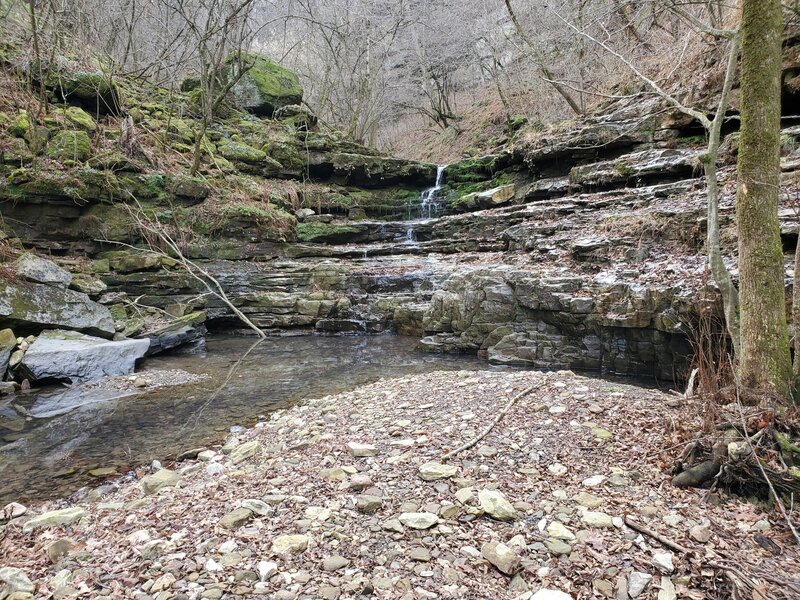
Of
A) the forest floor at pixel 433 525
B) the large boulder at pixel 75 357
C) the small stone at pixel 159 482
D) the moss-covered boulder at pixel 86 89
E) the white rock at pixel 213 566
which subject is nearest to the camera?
the forest floor at pixel 433 525

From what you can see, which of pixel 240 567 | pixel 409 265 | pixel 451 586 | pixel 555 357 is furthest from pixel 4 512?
pixel 409 265

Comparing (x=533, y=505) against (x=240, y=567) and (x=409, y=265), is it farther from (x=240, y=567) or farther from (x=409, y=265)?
(x=409, y=265)

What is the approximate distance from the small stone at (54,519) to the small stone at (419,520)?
7.55 ft

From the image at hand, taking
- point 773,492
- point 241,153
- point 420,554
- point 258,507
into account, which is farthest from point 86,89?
point 773,492

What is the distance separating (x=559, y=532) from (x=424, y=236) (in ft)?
40.8

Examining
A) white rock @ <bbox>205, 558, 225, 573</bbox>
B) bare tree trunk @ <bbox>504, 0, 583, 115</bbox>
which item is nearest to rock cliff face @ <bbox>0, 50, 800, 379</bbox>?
bare tree trunk @ <bbox>504, 0, 583, 115</bbox>

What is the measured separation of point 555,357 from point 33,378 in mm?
8567

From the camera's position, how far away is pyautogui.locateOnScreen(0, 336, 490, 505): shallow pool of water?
4.46 meters

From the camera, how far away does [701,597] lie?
1.86 m

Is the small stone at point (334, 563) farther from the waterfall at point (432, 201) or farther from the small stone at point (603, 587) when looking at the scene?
the waterfall at point (432, 201)

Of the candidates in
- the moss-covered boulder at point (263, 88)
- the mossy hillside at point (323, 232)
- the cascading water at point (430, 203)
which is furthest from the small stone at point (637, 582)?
the moss-covered boulder at point (263, 88)

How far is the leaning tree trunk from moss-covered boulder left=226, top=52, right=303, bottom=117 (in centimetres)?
1768

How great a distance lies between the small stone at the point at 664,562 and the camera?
1993 mm

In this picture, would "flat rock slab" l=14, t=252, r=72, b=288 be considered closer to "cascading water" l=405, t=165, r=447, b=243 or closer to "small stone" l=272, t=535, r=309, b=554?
"small stone" l=272, t=535, r=309, b=554
